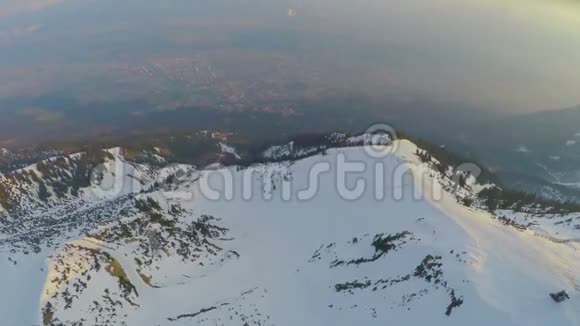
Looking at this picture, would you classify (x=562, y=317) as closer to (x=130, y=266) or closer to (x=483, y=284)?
(x=483, y=284)

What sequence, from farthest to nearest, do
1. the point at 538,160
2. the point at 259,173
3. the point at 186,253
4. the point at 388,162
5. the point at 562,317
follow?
1. the point at 538,160
2. the point at 259,173
3. the point at 388,162
4. the point at 186,253
5. the point at 562,317

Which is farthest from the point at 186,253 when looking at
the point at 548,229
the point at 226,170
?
the point at 548,229

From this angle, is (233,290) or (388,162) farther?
(388,162)

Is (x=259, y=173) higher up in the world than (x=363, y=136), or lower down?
lower down

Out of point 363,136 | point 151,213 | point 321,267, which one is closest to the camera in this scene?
point 321,267

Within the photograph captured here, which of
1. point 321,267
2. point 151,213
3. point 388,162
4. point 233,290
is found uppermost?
point 388,162

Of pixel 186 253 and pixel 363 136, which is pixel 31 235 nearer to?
pixel 186 253

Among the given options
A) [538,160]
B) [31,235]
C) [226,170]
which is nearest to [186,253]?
[31,235]
